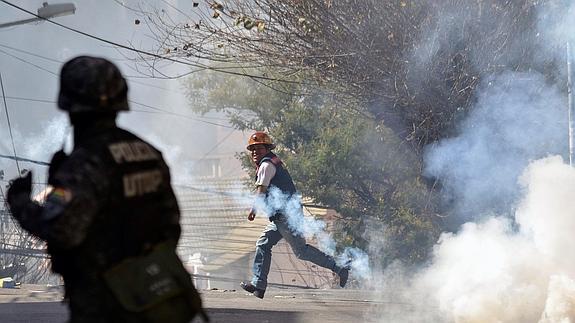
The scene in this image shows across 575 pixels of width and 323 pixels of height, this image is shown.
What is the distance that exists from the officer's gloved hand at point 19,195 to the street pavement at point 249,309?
485cm

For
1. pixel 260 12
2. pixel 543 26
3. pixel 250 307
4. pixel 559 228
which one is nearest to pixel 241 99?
pixel 260 12

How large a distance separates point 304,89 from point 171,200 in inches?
657

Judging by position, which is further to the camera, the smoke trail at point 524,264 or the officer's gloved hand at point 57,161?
the smoke trail at point 524,264

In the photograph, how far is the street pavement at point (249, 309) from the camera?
879 cm

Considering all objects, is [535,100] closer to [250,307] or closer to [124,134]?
[250,307]

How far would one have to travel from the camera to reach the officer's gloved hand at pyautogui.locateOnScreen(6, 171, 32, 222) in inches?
138

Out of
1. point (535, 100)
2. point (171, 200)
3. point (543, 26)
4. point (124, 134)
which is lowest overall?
point (171, 200)

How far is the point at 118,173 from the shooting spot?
3543 millimetres

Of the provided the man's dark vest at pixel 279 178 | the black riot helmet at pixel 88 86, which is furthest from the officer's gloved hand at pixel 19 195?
the man's dark vest at pixel 279 178

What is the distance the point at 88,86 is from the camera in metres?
3.60

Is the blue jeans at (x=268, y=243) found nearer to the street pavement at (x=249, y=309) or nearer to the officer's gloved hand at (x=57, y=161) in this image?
the street pavement at (x=249, y=309)

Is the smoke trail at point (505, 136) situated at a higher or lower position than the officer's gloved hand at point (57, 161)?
higher

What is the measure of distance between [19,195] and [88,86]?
491 mm

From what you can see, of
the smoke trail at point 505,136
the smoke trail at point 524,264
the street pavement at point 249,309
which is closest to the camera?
the smoke trail at point 524,264
